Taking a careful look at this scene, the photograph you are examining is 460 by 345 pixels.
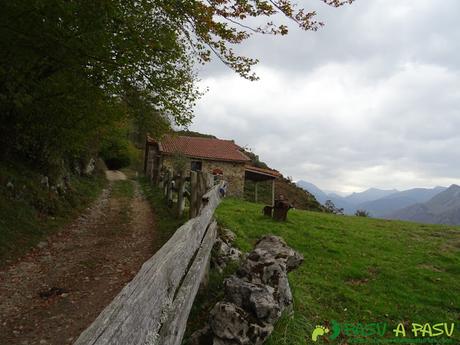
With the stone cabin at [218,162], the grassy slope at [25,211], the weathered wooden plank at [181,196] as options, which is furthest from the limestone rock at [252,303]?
the stone cabin at [218,162]

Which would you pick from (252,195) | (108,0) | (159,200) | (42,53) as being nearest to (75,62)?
(42,53)

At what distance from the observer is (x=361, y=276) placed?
955cm

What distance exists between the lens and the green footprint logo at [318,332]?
17.7 ft

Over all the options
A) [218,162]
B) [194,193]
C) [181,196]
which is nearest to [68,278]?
[194,193]

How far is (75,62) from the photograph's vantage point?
7555 mm

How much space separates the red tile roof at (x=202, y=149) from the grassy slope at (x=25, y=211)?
19.2m

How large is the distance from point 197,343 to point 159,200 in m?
12.2

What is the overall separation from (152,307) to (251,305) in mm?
2244

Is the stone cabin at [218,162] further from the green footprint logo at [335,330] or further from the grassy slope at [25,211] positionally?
the green footprint logo at [335,330]

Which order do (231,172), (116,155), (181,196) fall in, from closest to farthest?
1. (181,196)
2. (231,172)
3. (116,155)

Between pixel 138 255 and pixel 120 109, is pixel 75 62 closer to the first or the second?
pixel 120 109

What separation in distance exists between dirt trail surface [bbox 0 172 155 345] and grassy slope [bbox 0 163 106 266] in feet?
1.02

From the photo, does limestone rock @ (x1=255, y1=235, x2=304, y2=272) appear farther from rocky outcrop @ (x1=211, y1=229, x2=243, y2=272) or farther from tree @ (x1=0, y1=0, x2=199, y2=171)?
tree @ (x1=0, y1=0, x2=199, y2=171)

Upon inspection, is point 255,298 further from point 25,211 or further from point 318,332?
point 25,211
